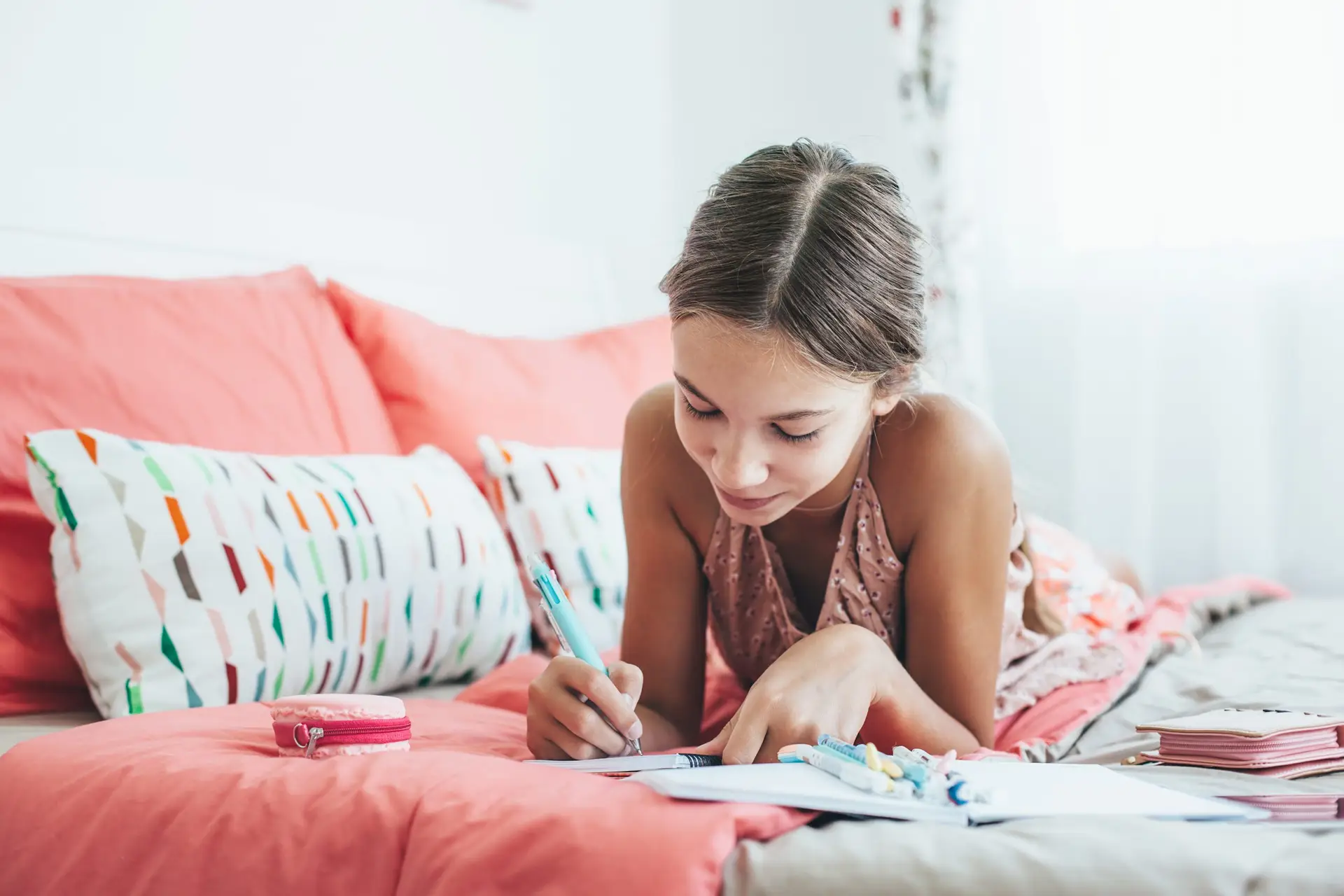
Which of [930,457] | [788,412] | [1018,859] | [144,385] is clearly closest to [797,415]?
[788,412]

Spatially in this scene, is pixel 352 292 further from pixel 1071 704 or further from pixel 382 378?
pixel 1071 704

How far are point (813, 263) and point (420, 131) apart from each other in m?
1.40

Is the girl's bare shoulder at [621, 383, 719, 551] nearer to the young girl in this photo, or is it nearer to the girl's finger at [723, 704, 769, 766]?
the young girl

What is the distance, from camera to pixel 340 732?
914mm

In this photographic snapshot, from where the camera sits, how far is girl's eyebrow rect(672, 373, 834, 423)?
96 centimetres

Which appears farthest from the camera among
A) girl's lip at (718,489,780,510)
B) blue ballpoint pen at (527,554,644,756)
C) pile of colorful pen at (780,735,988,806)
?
girl's lip at (718,489,780,510)

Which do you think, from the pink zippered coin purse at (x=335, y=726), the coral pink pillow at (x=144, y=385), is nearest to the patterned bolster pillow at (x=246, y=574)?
the coral pink pillow at (x=144, y=385)

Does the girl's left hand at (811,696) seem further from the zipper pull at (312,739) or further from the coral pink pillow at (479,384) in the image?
the coral pink pillow at (479,384)

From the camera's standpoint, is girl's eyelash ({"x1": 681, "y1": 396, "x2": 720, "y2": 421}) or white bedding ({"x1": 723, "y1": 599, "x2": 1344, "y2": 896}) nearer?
white bedding ({"x1": 723, "y1": 599, "x2": 1344, "y2": 896})

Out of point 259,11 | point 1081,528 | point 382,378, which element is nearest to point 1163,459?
point 1081,528

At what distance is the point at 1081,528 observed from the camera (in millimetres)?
2463

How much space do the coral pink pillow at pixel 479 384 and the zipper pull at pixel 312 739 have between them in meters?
0.78

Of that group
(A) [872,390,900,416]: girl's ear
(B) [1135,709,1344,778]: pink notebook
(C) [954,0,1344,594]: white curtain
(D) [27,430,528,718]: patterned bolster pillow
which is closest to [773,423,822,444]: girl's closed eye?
(A) [872,390,900,416]: girl's ear

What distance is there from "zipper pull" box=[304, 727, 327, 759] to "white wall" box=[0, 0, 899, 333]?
872 millimetres
